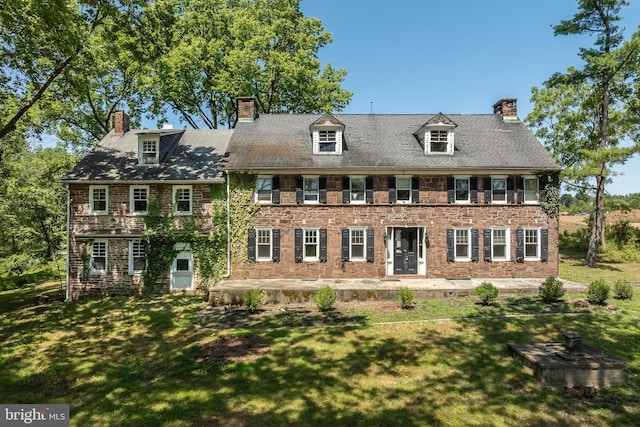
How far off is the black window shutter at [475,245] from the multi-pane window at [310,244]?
27.7 ft

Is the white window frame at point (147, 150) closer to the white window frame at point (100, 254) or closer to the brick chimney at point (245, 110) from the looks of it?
the white window frame at point (100, 254)

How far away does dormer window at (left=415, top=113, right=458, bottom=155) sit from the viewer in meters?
19.2

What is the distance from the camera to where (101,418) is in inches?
273

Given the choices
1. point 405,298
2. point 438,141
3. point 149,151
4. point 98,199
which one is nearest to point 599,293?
point 405,298

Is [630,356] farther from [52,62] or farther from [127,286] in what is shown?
[52,62]

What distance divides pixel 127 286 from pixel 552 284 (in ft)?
66.7

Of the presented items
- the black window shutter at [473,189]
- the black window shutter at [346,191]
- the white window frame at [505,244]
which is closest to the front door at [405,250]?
the black window shutter at [346,191]

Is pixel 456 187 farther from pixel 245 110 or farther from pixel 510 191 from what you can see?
pixel 245 110

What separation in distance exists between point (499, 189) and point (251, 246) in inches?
544

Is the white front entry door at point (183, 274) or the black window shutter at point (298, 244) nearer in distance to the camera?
the white front entry door at point (183, 274)

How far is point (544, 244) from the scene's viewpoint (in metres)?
Result: 18.6

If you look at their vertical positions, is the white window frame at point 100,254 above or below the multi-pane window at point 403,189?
below

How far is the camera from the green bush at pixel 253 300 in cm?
1405

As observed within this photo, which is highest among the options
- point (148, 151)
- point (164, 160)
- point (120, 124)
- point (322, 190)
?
point (120, 124)
